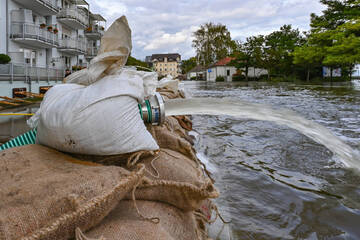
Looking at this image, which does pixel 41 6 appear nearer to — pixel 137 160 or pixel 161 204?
pixel 137 160

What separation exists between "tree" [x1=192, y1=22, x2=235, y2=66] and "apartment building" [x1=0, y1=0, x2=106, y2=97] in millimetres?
40159

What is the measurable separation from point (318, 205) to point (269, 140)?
2.39 m

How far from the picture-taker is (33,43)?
18.1 m

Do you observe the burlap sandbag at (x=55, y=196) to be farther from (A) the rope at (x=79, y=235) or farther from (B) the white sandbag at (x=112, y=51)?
(B) the white sandbag at (x=112, y=51)

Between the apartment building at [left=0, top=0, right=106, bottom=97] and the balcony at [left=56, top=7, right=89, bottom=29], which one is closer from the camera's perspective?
the apartment building at [left=0, top=0, right=106, bottom=97]

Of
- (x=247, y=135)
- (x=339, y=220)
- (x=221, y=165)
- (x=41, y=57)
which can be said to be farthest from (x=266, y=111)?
(x=41, y=57)

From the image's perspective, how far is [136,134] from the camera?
62.1 inches

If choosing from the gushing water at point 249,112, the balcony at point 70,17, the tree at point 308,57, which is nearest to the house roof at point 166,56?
the tree at point 308,57

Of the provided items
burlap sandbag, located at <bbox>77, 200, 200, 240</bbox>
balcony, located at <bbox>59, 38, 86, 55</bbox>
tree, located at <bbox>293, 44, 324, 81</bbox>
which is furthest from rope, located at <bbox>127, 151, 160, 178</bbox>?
tree, located at <bbox>293, 44, 324, 81</bbox>

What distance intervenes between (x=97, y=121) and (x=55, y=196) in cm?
49

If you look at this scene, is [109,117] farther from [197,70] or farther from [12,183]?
[197,70]

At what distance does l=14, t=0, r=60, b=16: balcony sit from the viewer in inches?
707

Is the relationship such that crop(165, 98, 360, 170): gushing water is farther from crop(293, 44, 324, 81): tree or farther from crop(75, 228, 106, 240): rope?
crop(293, 44, 324, 81): tree

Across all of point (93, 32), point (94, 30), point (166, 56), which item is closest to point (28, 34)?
point (93, 32)
